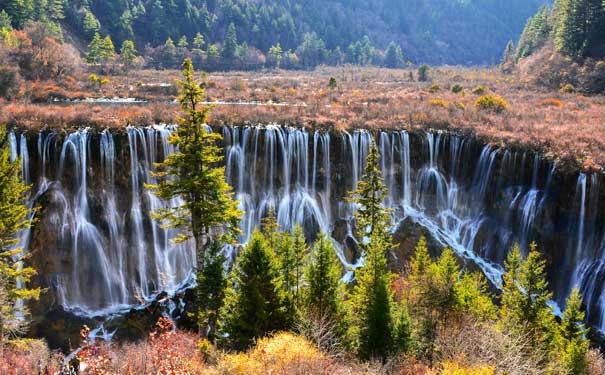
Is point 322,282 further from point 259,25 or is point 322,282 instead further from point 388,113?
point 259,25

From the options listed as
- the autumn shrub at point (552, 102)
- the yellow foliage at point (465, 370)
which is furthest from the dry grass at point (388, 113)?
the yellow foliage at point (465, 370)

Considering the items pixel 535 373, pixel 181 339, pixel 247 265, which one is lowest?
pixel 181 339

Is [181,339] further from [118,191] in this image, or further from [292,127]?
[292,127]

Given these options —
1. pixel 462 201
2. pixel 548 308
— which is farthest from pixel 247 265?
pixel 462 201

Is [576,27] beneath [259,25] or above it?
beneath

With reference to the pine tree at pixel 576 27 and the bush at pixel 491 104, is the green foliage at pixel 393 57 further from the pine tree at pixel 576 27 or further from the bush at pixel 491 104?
the bush at pixel 491 104

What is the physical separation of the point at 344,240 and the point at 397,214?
553 centimetres

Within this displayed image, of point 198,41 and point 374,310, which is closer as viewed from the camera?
point 374,310

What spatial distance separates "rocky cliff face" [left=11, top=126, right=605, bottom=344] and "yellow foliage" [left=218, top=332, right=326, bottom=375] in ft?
56.2

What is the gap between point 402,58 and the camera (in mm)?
169875

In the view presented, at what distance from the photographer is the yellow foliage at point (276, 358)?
16.0 meters

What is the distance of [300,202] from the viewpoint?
41.6m

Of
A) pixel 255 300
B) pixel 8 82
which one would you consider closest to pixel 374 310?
pixel 255 300

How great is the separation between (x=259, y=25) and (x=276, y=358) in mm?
151380
